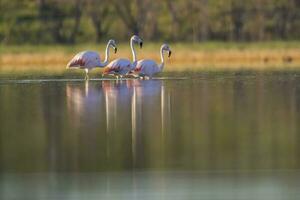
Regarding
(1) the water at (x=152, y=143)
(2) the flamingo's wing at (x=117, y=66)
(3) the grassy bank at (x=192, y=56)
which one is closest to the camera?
(1) the water at (x=152, y=143)

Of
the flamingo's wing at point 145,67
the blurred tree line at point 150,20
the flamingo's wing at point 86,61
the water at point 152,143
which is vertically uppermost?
the blurred tree line at point 150,20

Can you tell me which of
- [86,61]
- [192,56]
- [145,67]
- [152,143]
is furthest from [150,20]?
[152,143]

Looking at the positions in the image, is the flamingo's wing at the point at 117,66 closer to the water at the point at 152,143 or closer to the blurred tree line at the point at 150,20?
the water at the point at 152,143

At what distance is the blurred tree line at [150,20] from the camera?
49312mm

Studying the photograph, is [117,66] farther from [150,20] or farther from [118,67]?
[150,20]

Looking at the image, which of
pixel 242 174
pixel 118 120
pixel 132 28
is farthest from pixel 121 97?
pixel 132 28

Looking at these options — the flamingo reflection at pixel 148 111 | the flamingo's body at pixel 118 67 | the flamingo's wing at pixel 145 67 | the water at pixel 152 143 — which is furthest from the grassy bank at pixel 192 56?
the water at pixel 152 143

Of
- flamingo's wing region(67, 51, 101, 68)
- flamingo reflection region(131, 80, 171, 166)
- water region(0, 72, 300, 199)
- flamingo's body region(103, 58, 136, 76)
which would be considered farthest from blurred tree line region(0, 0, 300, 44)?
water region(0, 72, 300, 199)

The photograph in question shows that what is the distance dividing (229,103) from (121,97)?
2334 mm

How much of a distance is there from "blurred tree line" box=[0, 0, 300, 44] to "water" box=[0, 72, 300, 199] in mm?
28987

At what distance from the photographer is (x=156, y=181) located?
1034cm

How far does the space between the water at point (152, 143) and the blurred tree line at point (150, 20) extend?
29.0 metres

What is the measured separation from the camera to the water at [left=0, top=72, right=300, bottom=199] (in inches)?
396

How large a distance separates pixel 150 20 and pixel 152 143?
37.6 m
